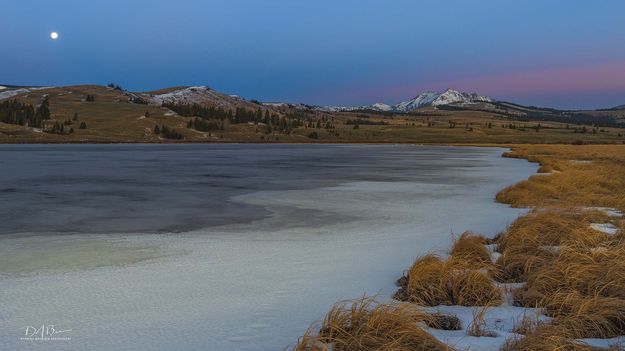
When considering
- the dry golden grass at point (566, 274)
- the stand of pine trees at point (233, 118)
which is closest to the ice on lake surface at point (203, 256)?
the dry golden grass at point (566, 274)

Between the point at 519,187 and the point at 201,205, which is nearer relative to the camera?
the point at 201,205

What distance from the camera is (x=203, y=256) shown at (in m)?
10.1

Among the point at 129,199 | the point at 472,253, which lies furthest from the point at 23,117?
the point at 472,253

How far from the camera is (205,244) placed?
1130cm

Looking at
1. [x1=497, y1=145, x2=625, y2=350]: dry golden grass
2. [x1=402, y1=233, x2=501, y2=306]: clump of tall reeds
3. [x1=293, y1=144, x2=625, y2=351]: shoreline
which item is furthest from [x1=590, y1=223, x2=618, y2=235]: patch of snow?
[x1=402, y1=233, x2=501, y2=306]: clump of tall reeds

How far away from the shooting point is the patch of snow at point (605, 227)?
468 inches

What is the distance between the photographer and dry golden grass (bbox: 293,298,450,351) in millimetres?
5438

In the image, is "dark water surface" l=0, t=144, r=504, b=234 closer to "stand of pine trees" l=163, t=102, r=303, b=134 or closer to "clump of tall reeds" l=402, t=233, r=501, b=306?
"clump of tall reeds" l=402, t=233, r=501, b=306

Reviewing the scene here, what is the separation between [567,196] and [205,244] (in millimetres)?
15674

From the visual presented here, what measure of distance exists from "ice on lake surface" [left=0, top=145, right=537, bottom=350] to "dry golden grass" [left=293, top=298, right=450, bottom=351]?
1.74ft

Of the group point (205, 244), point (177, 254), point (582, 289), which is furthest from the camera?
point (205, 244)

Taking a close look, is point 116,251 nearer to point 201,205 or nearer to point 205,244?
point 205,244

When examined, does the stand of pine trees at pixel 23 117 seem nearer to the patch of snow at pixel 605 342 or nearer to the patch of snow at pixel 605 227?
the patch of snow at pixel 605 227

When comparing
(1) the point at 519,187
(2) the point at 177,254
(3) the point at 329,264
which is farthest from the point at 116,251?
(1) the point at 519,187
